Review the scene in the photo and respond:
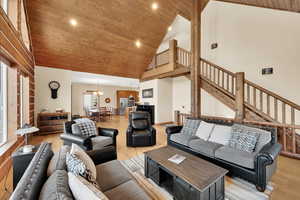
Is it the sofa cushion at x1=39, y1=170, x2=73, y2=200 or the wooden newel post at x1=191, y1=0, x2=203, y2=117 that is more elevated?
the wooden newel post at x1=191, y1=0, x2=203, y2=117

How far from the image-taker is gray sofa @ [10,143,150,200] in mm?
710

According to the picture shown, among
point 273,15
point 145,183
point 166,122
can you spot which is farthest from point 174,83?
point 145,183

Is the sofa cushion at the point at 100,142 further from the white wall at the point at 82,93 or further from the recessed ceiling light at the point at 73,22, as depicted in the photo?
the white wall at the point at 82,93

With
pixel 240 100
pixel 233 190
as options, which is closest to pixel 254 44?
pixel 240 100

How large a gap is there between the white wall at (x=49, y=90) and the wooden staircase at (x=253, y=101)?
4.11m

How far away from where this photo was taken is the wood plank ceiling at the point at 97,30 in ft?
12.8

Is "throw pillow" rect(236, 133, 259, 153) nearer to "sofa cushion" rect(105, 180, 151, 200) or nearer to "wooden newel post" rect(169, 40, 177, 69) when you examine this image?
"sofa cushion" rect(105, 180, 151, 200)

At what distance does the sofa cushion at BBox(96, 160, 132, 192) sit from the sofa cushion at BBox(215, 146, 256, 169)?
5.09 ft

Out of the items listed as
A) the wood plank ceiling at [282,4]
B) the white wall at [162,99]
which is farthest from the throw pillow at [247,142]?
the white wall at [162,99]

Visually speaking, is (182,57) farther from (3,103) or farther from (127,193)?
(3,103)

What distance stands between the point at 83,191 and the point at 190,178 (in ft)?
3.53

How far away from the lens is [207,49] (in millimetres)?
5418

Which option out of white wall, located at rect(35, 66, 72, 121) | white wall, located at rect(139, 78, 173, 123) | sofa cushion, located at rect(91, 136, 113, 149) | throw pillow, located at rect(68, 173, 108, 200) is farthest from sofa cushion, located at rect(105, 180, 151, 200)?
white wall, located at rect(35, 66, 72, 121)

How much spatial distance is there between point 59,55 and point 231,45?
6385mm
